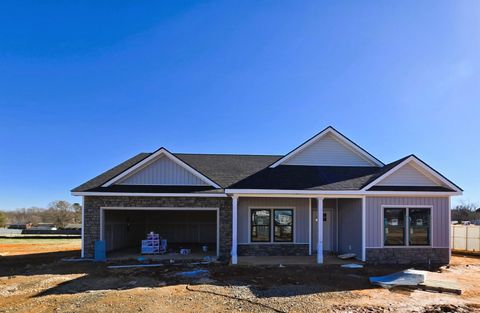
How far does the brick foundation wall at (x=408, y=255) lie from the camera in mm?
14438

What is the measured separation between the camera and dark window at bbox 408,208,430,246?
14.8 metres

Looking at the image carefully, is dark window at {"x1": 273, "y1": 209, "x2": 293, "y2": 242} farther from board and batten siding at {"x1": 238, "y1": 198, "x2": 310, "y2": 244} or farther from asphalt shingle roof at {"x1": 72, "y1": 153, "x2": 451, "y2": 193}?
asphalt shingle roof at {"x1": 72, "y1": 153, "x2": 451, "y2": 193}

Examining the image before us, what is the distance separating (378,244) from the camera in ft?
47.6

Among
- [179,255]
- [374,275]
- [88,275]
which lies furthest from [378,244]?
[88,275]

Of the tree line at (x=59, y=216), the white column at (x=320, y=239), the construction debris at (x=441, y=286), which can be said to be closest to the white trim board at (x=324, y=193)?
the white column at (x=320, y=239)

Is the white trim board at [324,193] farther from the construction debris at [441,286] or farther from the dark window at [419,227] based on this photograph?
the construction debris at [441,286]

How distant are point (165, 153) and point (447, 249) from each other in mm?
11809

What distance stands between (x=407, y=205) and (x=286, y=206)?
4.86 meters

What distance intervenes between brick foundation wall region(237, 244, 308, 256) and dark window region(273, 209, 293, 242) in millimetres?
311

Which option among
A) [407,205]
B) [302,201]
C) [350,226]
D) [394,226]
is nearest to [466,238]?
[407,205]

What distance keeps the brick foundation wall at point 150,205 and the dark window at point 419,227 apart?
7.03 metres

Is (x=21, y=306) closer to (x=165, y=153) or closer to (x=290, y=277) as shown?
(x=290, y=277)

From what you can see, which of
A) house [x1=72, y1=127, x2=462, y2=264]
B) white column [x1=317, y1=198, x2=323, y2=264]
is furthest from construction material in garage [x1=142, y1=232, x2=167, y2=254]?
white column [x1=317, y1=198, x2=323, y2=264]

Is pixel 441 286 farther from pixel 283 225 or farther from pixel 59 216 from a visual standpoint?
pixel 59 216
